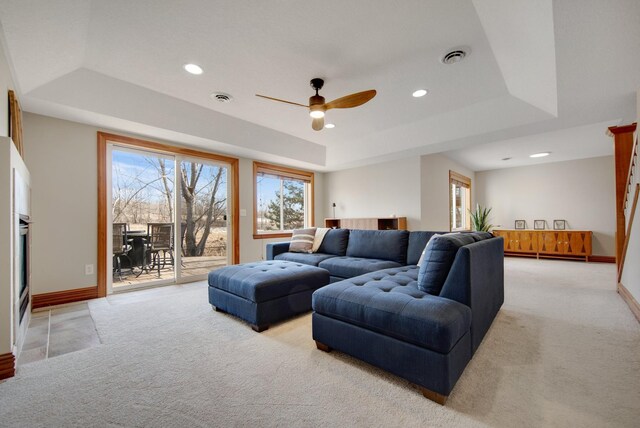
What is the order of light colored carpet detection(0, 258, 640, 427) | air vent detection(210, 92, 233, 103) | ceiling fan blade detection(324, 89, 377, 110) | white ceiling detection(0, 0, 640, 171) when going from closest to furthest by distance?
light colored carpet detection(0, 258, 640, 427) → white ceiling detection(0, 0, 640, 171) → ceiling fan blade detection(324, 89, 377, 110) → air vent detection(210, 92, 233, 103)

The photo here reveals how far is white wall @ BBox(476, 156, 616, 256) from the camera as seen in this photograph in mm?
6047

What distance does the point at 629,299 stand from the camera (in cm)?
291

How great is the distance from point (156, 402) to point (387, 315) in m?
1.36

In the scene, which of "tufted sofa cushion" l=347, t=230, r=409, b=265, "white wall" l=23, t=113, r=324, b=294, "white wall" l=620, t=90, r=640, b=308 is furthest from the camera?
"tufted sofa cushion" l=347, t=230, r=409, b=265

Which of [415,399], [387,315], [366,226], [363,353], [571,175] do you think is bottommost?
[415,399]

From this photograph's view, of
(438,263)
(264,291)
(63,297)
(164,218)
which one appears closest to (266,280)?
(264,291)

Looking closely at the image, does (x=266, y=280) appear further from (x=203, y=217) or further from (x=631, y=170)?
(x=631, y=170)

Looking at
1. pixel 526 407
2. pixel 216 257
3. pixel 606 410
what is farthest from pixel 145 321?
pixel 606 410

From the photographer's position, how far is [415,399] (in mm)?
1455

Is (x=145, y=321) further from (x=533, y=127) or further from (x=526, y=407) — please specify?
(x=533, y=127)

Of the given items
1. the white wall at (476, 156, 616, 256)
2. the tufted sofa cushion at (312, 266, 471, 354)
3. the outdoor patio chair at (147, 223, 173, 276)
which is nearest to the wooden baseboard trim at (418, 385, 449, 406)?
the tufted sofa cushion at (312, 266, 471, 354)

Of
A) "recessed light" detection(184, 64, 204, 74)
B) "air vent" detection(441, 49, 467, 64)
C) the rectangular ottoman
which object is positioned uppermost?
"recessed light" detection(184, 64, 204, 74)

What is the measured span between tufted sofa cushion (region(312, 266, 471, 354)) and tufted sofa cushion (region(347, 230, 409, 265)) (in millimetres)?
1354

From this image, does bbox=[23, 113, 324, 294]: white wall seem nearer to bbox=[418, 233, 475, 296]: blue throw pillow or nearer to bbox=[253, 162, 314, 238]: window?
bbox=[253, 162, 314, 238]: window
